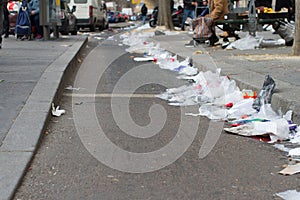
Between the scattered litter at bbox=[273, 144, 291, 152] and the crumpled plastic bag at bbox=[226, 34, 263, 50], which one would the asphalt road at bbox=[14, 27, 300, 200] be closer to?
the scattered litter at bbox=[273, 144, 291, 152]

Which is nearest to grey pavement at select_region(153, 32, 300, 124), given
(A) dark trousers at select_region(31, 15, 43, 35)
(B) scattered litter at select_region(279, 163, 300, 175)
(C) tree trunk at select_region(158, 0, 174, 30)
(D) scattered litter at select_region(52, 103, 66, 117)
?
(B) scattered litter at select_region(279, 163, 300, 175)

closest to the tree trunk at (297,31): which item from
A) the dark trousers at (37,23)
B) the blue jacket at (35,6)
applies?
the blue jacket at (35,6)

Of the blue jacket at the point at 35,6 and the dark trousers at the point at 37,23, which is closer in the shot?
the blue jacket at the point at 35,6

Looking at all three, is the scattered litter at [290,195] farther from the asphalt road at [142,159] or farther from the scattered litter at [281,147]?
the scattered litter at [281,147]

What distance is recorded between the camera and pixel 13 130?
15.9ft

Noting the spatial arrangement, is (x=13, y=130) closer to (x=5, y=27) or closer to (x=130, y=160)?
(x=130, y=160)

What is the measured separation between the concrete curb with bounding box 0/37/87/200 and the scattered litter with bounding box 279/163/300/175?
1.91m

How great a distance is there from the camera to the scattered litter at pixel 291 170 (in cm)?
416

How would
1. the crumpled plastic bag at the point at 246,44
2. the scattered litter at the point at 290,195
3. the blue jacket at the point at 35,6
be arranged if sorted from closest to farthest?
the scattered litter at the point at 290,195 < the crumpled plastic bag at the point at 246,44 < the blue jacket at the point at 35,6

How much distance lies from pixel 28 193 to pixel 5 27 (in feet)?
53.8

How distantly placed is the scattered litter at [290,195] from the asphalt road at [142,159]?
0.24 feet

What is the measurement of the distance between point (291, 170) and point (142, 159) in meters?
1.17

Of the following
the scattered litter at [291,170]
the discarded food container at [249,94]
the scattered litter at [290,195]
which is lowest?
the scattered litter at [291,170]

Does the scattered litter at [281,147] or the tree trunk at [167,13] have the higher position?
the tree trunk at [167,13]
